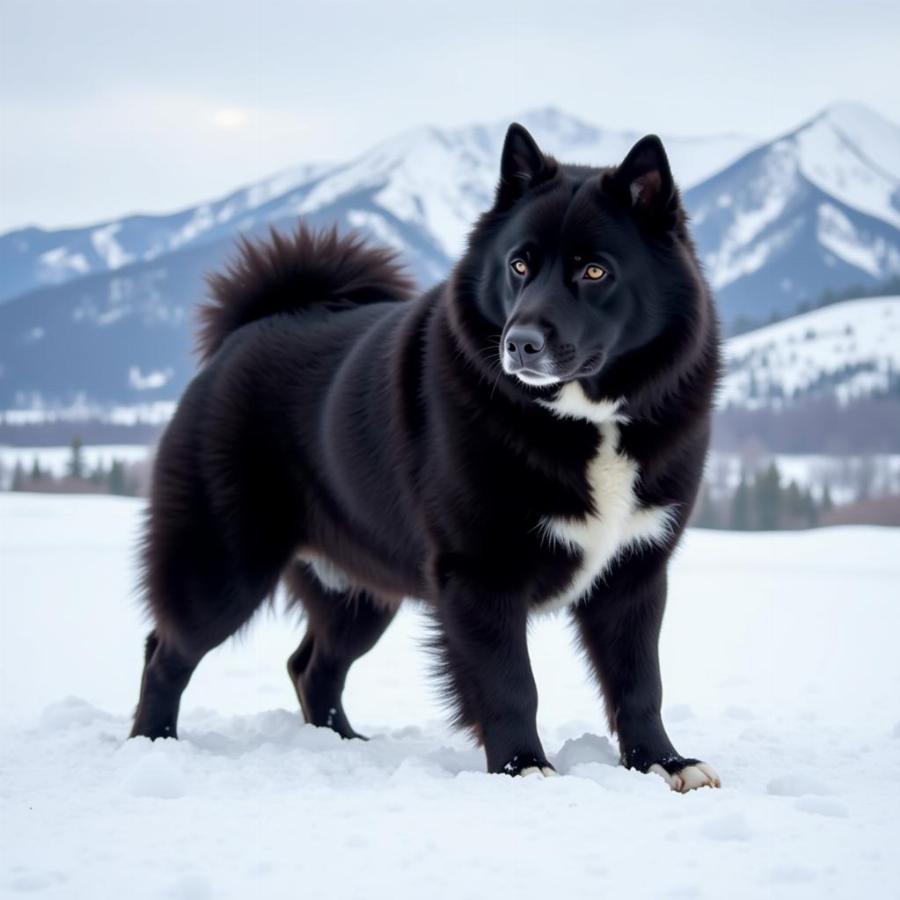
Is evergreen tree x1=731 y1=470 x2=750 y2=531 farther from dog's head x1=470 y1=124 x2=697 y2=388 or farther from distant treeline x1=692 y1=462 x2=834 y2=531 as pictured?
dog's head x1=470 y1=124 x2=697 y2=388

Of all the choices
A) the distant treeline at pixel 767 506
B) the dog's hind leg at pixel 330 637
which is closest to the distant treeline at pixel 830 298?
the distant treeline at pixel 767 506

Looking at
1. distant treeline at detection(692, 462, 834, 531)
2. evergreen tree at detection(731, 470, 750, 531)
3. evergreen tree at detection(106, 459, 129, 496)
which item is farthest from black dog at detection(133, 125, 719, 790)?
evergreen tree at detection(731, 470, 750, 531)

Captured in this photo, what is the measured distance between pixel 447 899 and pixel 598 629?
1790mm

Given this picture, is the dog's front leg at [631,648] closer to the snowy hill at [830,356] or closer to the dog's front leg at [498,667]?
the dog's front leg at [498,667]

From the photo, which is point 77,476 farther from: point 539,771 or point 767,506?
point 539,771

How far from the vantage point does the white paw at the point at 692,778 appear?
370 centimetres

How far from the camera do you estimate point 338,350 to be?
4.68 m

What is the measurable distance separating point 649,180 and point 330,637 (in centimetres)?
245

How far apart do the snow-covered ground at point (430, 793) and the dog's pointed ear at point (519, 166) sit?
1528 mm

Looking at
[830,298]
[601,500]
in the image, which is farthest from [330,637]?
[830,298]

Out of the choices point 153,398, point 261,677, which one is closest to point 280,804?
point 261,677

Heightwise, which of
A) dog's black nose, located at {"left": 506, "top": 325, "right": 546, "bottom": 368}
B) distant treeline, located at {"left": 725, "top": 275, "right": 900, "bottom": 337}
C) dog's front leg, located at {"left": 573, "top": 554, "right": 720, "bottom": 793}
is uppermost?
dog's black nose, located at {"left": 506, "top": 325, "right": 546, "bottom": 368}

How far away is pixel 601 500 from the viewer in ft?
12.3

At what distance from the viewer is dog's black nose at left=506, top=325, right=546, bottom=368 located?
11.3 feet
